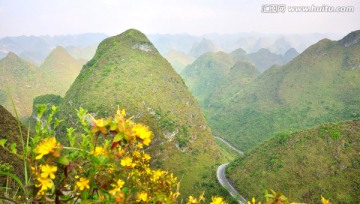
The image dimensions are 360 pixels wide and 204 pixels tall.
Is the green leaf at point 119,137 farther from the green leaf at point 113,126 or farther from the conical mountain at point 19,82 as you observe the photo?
the conical mountain at point 19,82

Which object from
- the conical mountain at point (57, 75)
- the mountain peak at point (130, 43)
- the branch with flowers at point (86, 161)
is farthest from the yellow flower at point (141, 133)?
the conical mountain at point (57, 75)

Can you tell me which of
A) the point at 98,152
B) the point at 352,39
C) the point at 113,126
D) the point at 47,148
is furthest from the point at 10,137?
the point at 352,39

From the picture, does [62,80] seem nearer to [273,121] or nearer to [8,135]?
[273,121]

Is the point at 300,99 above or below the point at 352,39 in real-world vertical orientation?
below

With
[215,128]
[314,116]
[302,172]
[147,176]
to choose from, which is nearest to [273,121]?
[314,116]

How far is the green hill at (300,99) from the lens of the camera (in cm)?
10050

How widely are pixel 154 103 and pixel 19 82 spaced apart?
10440 centimetres

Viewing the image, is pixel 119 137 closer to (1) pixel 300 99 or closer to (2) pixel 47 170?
(2) pixel 47 170

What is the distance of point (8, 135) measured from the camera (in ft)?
93.2

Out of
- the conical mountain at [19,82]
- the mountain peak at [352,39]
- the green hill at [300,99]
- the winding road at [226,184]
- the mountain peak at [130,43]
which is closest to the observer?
the winding road at [226,184]

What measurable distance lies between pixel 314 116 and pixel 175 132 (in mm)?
60705

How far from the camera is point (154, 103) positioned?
2785 inches

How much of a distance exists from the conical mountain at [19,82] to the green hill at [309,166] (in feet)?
322

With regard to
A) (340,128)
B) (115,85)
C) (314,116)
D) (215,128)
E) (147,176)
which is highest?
(147,176)
